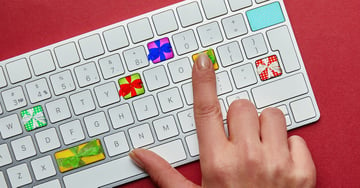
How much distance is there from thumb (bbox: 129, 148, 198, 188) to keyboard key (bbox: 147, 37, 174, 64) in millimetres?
167

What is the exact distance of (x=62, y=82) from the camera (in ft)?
2.36

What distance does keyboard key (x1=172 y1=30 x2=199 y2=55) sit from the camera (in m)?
0.71

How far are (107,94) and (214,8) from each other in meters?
0.25

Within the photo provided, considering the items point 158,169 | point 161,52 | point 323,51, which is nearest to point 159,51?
point 161,52

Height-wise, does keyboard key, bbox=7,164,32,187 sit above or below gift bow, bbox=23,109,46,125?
below

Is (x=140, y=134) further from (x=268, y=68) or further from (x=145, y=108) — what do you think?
(x=268, y=68)

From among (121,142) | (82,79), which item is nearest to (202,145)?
(121,142)

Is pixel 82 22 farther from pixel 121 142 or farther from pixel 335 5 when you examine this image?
pixel 335 5

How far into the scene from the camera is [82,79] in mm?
718

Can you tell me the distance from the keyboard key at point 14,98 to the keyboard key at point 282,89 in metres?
0.42

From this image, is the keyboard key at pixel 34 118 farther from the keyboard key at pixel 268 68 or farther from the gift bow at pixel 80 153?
the keyboard key at pixel 268 68

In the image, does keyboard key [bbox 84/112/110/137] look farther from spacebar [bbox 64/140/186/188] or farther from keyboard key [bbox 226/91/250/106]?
keyboard key [bbox 226/91/250/106]

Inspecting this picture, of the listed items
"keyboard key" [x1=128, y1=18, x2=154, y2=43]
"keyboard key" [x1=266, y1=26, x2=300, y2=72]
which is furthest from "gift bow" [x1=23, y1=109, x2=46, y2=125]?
"keyboard key" [x1=266, y1=26, x2=300, y2=72]

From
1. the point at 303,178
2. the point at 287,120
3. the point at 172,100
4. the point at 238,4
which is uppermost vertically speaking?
the point at 238,4
